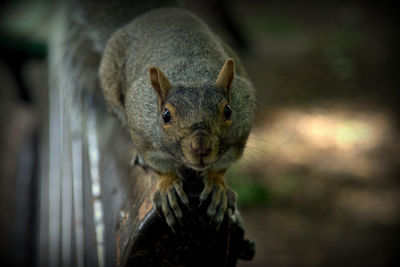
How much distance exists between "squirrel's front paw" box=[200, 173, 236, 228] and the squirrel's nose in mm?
93

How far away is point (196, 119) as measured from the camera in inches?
44.4

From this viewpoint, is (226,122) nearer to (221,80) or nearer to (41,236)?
(221,80)

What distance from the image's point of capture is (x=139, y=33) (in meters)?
1.79

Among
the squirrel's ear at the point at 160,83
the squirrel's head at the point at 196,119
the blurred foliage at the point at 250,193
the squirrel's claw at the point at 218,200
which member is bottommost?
the squirrel's claw at the point at 218,200

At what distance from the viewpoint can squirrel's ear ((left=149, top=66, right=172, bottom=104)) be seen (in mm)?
1231

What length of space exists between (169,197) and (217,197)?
0.41 ft

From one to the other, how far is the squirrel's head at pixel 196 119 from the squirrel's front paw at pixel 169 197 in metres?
0.10

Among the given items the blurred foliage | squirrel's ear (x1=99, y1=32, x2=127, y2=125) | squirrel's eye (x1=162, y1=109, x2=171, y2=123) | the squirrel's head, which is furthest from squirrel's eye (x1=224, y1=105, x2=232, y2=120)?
the blurred foliage

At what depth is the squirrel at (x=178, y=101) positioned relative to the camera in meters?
1.13

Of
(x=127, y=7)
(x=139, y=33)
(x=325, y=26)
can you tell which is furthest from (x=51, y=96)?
(x=325, y=26)

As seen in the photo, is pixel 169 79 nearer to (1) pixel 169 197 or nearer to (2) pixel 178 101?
(2) pixel 178 101

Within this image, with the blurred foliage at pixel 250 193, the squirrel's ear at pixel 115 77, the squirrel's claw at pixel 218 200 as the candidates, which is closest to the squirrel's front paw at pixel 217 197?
the squirrel's claw at pixel 218 200

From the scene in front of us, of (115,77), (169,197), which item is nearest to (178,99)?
(169,197)

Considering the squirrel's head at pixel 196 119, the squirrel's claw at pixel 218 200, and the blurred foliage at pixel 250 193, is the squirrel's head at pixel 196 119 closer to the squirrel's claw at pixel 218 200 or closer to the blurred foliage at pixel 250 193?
the squirrel's claw at pixel 218 200
